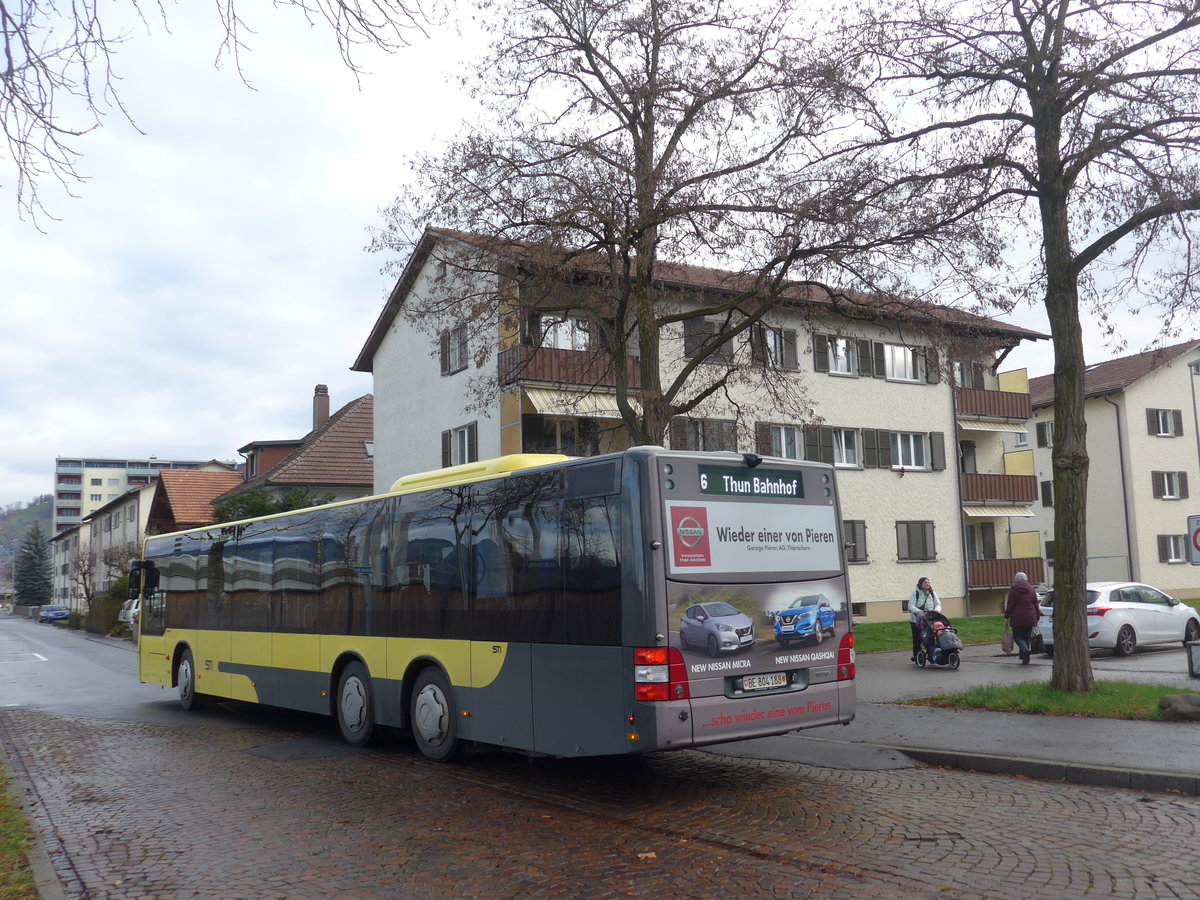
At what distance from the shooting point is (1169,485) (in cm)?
4859

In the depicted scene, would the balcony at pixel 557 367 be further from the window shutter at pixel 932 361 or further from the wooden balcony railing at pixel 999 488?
the wooden balcony railing at pixel 999 488

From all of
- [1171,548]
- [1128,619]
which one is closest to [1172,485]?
[1171,548]

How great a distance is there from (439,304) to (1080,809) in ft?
43.8

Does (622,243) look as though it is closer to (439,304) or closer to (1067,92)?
(439,304)

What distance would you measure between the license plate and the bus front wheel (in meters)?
4.91

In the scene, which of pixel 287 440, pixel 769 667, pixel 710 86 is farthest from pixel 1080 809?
pixel 287 440

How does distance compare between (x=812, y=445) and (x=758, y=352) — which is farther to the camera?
(x=812, y=445)

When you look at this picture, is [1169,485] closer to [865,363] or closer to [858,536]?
[865,363]

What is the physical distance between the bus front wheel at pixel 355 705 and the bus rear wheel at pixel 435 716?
3.24ft

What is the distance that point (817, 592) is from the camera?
30.7 ft

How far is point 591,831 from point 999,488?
115 ft

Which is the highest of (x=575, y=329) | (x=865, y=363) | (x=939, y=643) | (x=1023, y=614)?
(x=865, y=363)

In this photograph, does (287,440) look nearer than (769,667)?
No

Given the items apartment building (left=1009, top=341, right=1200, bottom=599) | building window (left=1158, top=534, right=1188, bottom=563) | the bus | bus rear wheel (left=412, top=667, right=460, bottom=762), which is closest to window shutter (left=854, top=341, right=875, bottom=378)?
apartment building (left=1009, top=341, right=1200, bottom=599)
